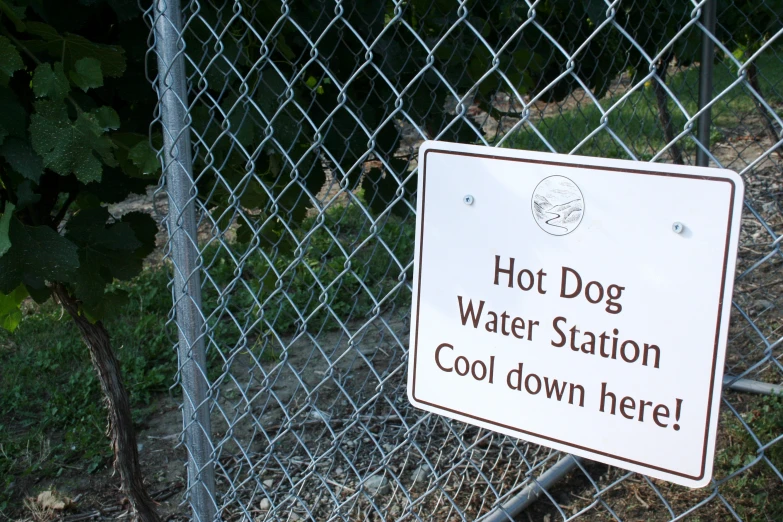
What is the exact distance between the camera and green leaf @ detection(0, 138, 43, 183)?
145 cm

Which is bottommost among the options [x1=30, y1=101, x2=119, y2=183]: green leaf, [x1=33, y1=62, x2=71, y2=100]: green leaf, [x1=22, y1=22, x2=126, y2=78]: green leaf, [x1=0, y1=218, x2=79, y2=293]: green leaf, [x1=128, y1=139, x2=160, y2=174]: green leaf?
[x1=0, y1=218, x2=79, y2=293]: green leaf

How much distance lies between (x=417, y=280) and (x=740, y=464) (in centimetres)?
188

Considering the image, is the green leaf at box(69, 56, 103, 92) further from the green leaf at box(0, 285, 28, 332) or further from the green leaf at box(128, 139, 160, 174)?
the green leaf at box(0, 285, 28, 332)

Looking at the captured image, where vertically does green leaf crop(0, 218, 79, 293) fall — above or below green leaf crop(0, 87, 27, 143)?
below

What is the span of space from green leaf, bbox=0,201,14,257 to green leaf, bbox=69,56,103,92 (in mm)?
291

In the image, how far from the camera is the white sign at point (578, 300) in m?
0.90

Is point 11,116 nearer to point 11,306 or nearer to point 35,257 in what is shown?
point 35,257

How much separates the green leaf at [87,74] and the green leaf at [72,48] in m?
0.08

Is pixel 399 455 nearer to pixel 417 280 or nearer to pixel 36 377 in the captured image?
pixel 417 280

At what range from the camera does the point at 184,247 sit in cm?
164

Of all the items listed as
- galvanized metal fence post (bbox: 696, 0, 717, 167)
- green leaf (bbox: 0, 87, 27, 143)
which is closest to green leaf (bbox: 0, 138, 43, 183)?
green leaf (bbox: 0, 87, 27, 143)

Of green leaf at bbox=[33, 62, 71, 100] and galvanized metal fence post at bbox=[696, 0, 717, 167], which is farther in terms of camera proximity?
galvanized metal fence post at bbox=[696, 0, 717, 167]

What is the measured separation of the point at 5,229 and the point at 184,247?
37cm

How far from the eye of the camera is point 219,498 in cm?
227
